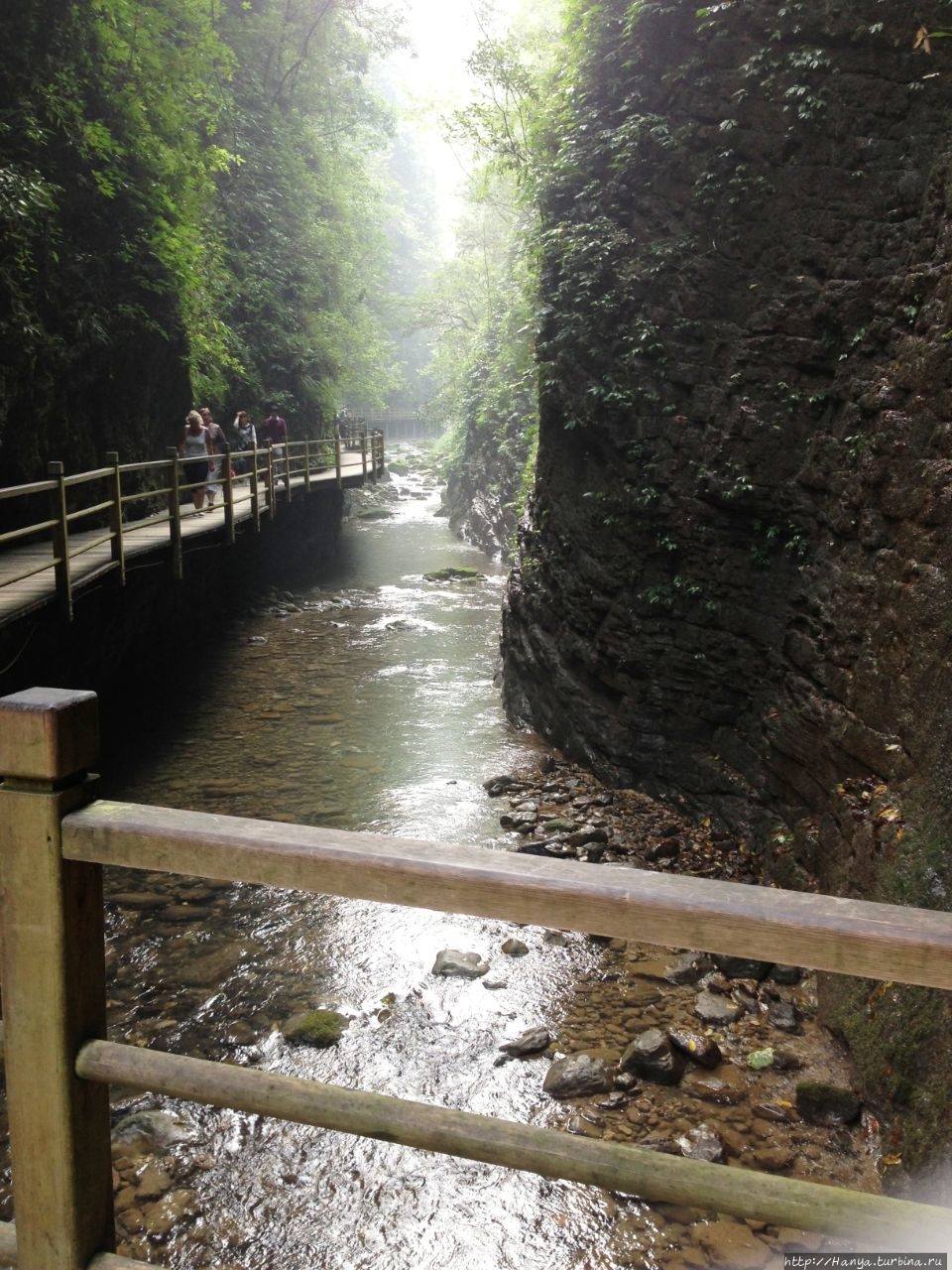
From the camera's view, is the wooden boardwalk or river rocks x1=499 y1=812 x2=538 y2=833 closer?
the wooden boardwalk

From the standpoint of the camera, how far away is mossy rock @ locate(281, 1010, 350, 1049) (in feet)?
18.6

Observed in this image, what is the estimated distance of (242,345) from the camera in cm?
2227

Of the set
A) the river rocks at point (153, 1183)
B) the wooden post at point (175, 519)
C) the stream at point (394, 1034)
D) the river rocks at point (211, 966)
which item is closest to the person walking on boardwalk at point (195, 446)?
the wooden post at point (175, 519)

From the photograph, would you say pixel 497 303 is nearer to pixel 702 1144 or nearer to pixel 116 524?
pixel 116 524

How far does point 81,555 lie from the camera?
10.1 metres

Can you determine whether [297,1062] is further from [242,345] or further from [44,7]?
[242,345]

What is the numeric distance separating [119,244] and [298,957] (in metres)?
10.9

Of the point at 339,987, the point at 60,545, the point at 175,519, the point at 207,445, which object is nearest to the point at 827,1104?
the point at 339,987

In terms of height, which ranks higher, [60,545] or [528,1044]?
[60,545]

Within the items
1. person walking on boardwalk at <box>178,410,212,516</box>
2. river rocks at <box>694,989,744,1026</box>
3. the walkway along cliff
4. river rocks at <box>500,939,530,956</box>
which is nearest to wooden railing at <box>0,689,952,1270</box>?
river rocks at <box>694,989,744,1026</box>

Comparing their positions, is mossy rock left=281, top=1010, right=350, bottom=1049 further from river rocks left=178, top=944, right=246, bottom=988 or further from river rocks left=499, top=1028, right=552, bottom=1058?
river rocks left=499, top=1028, right=552, bottom=1058

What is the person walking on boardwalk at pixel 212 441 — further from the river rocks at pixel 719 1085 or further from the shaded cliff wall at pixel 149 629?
the river rocks at pixel 719 1085

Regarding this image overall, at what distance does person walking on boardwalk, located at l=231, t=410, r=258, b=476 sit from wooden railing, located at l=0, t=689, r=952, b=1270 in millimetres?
17234

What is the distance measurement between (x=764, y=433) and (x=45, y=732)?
7.93m
